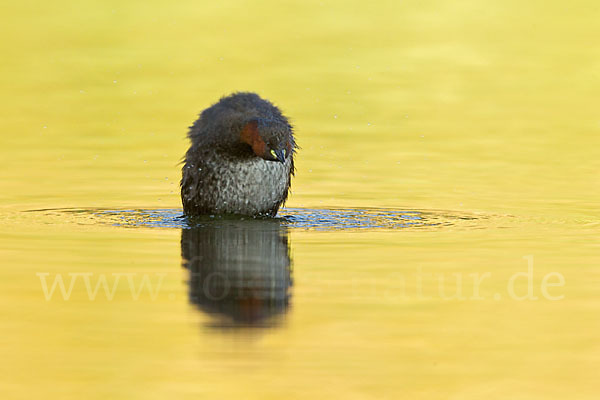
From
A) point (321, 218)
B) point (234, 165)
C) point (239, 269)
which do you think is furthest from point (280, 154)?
point (239, 269)

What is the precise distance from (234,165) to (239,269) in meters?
3.63

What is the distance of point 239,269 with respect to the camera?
36.8ft

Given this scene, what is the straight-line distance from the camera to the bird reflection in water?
957cm

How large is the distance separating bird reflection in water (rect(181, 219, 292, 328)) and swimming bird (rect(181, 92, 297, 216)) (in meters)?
0.27

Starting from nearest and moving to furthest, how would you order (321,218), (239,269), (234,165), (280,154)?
(239,269), (280,154), (234,165), (321,218)

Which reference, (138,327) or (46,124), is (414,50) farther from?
(138,327)

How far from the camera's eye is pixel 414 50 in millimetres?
31625

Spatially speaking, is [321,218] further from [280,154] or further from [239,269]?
[239,269]

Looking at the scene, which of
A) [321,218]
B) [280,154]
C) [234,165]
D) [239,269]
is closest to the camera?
[239,269]

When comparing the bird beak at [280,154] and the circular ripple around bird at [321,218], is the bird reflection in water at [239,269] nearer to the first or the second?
the circular ripple around bird at [321,218]

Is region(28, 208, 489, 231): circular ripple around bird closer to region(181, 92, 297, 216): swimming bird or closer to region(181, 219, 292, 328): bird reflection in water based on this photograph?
region(181, 92, 297, 216): swimming bird

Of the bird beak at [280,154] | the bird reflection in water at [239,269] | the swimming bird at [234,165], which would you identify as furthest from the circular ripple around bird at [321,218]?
the bird beak at [280,154]

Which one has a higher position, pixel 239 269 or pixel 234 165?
pixel 234 165

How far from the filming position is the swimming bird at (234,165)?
14.5 meters
